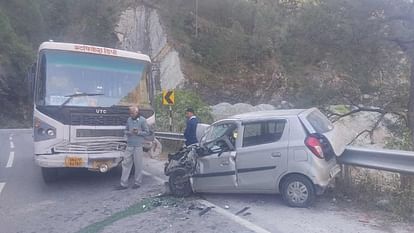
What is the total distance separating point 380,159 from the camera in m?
7.08

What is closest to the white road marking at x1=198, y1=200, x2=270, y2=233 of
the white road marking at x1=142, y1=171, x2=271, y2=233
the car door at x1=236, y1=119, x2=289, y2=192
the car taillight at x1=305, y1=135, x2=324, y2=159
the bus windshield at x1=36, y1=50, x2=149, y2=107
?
the white road marking at x1=142, y1=171, x2=271, y2=233

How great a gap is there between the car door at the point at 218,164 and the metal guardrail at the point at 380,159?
1.88 m

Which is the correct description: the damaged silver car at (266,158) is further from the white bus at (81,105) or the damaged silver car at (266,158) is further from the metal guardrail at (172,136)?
the metal guardrail at (172,136)

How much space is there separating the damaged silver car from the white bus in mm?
1600

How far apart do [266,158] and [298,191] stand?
724mm

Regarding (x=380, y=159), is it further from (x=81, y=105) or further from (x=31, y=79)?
(x=31, y=79)

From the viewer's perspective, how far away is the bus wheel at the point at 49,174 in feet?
30.5

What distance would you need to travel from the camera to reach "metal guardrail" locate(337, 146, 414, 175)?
6.59 metres

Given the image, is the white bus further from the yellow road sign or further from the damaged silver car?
the yellow road sign

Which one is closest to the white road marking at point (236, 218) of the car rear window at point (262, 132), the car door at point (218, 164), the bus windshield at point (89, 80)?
the car door at point (218, 164)

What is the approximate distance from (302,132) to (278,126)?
424 mm

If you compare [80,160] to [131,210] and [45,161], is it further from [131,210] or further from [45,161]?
[131,210]

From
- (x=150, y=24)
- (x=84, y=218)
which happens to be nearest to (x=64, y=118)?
(x=84, y=218)

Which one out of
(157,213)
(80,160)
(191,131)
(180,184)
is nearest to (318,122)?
(180,184)
